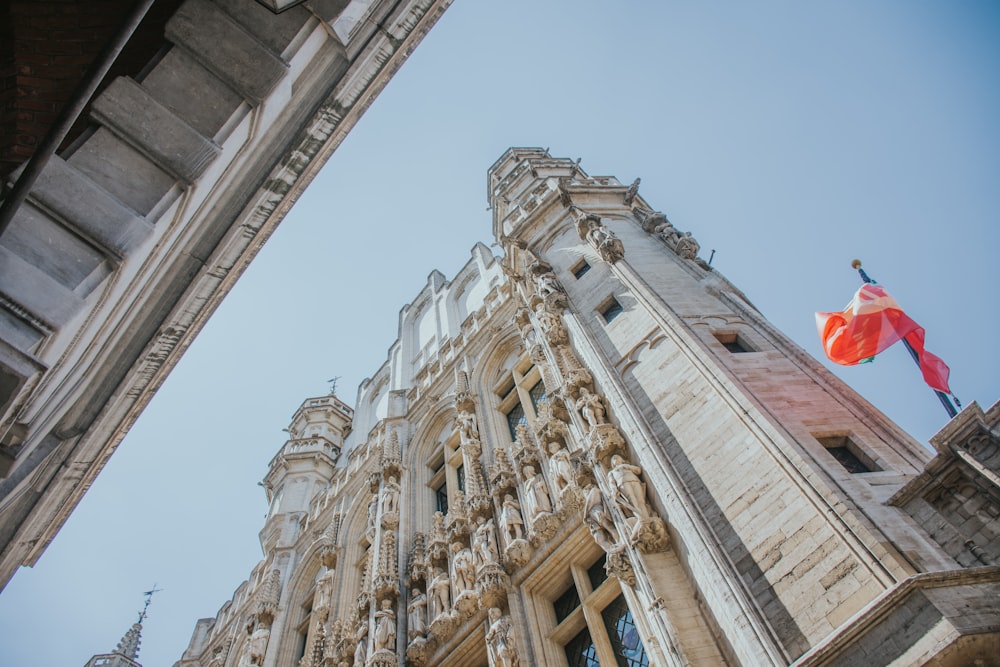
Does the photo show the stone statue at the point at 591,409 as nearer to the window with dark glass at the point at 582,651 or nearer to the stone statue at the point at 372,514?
the window with dark glass at the point at 582,651

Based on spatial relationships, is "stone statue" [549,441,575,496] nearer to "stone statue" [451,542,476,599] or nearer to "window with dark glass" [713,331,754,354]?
"stone statue" [451,542,476,599]

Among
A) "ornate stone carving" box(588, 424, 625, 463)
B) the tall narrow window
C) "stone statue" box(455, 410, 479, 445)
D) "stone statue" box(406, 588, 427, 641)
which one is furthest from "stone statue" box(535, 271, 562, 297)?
"stone statue" box(406, 588, 427, 641)

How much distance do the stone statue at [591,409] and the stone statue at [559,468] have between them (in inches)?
32.2

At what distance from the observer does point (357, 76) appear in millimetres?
6344

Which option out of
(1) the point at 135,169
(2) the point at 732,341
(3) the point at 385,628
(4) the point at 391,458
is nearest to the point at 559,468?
(2) the point at 732,341

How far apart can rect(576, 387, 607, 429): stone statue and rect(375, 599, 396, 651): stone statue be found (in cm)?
559

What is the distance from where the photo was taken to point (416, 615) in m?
13.4

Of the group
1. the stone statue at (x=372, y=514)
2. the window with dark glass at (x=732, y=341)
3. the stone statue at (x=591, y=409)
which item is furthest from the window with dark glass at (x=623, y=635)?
the stone statue at (x=372, y=514)

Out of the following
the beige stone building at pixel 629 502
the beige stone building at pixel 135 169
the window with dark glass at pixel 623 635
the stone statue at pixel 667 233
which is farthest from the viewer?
the stone statue at pixel 667 233

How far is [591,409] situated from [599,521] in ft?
7.91

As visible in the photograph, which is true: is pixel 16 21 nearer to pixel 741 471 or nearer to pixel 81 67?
pixel 81 67

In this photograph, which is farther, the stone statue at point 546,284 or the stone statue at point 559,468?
the stone statue at point 546,284

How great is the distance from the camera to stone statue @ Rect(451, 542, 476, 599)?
12.7m

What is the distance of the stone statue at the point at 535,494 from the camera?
12289mm
